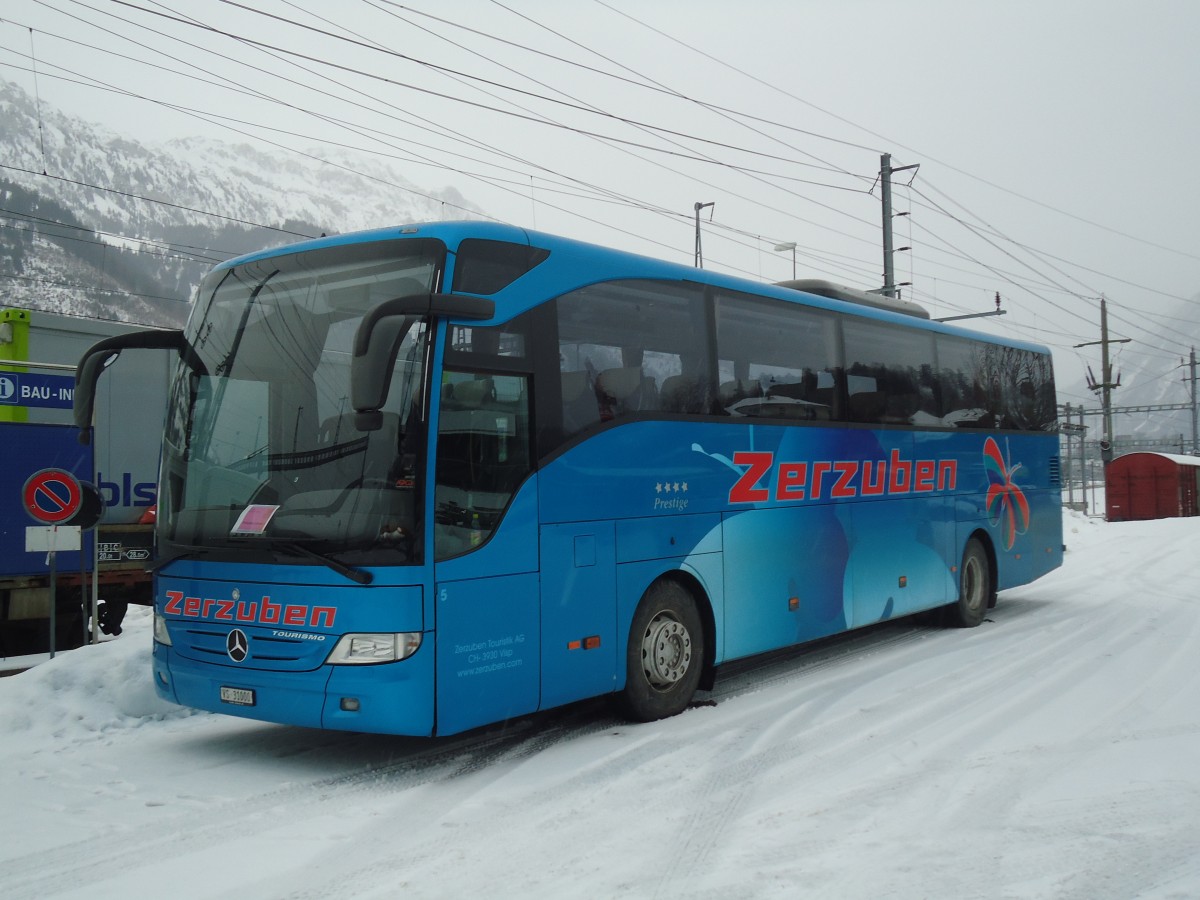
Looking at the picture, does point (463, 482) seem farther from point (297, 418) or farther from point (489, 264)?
point (489, 264)

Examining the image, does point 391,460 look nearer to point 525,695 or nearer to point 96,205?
point 525,695

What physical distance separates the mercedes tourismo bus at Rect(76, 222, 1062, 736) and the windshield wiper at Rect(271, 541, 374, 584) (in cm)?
1

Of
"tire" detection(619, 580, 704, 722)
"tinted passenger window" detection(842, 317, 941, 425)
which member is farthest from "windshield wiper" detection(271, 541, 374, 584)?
"tinted passenger window" detection(842, 317, 941, 425)

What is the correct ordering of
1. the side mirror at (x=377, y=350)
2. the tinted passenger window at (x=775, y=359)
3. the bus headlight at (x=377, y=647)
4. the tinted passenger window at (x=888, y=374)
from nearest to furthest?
the side mirror at (x=377, y=350) → the bus headlight at (x=377, y=647) → the tinted passenger window at (x=775, y=359) → the tinted passenger window at (x=888, y=374)

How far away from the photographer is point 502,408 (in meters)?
6.78

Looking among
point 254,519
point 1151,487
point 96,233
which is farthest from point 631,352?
point 96,233

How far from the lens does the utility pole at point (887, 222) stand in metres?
24.3

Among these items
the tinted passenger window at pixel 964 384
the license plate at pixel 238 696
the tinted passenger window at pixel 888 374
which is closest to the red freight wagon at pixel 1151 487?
the tinted passenger window at pixel 964 384

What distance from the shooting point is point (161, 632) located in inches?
281

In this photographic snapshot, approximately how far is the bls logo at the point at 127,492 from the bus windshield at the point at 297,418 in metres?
6.64

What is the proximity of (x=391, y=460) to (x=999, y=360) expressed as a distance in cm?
999

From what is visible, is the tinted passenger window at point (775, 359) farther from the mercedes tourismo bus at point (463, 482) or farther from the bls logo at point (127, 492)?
the bls logo at point (127, 492)

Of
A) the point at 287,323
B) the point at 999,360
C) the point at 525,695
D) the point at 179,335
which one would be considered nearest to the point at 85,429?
the point at 179,335

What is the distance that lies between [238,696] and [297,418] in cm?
172
